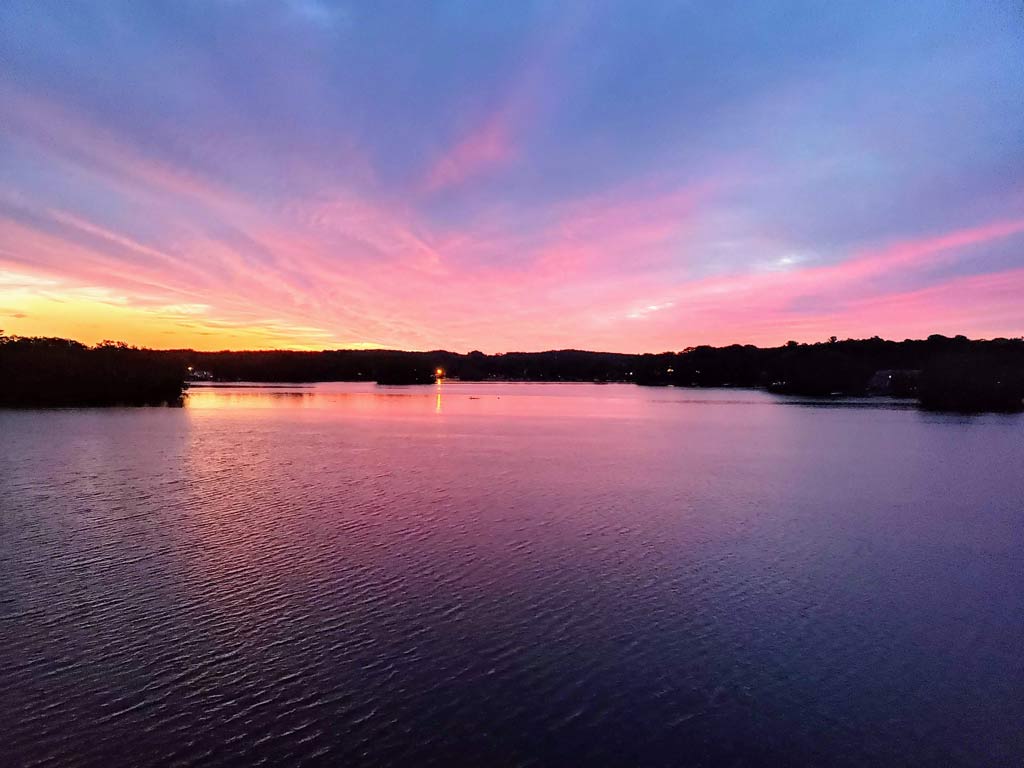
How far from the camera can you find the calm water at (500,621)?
6.94m

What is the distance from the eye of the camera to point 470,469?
26344 millimetres

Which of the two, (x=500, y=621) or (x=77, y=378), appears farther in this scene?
(x=77, y=378)

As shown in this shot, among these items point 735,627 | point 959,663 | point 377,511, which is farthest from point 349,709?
point 377,511

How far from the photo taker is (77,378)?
61.0m

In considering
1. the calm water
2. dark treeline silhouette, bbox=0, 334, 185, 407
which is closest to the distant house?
the calm water

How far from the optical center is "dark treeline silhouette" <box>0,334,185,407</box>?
194ft

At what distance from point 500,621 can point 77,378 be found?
6668 centimetres

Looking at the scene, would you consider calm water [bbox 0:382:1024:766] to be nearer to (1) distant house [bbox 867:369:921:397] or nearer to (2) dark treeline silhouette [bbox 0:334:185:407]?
(2) dark treeline silhouette [bbox 0:334:185:407]

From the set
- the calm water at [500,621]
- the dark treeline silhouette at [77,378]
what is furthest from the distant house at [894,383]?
the dark treeline silhouette at [77,378]

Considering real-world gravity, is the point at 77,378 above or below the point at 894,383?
above

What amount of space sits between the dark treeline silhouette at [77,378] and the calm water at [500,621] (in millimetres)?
44913

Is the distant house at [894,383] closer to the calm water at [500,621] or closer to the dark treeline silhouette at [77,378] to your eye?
the calm water at [500,621]

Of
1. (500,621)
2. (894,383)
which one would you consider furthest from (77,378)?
(894,383)

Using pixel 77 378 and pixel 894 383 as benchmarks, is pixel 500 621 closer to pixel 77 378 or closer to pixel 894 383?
pixel 77 378
